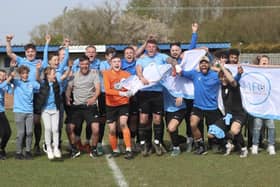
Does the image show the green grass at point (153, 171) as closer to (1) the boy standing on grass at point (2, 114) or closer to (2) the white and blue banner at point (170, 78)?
(1) the boy standing on grass at point (2, 114)

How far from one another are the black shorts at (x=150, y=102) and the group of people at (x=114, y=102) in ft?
0.06

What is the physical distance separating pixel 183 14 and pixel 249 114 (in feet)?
166

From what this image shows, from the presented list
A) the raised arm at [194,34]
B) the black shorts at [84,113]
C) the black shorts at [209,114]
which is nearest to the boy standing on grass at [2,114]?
the black shorts at [84,113]

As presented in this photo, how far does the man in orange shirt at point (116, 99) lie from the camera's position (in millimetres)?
9719

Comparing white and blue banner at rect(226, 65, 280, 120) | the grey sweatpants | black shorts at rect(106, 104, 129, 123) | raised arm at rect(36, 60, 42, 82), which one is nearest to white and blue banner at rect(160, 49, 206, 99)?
white and blue banner at rect(226, 65, 280, 120)

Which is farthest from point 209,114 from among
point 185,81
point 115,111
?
point 115,111

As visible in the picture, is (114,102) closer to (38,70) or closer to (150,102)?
(150,102)

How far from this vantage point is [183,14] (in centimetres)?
5975

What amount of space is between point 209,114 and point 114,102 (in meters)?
1.88

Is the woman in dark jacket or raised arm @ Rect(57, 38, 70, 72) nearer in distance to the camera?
the woman in dark jacket

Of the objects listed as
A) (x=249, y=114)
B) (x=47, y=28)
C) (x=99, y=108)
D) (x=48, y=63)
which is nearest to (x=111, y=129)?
(x=99, y=108)

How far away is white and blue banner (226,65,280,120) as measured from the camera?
10.2m

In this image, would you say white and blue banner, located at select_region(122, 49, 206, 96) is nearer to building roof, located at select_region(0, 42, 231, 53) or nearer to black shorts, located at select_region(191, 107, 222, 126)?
black shorts, located at select_region(191, 107, 222, 126)

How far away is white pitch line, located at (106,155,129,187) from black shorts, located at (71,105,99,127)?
0.81 meters
